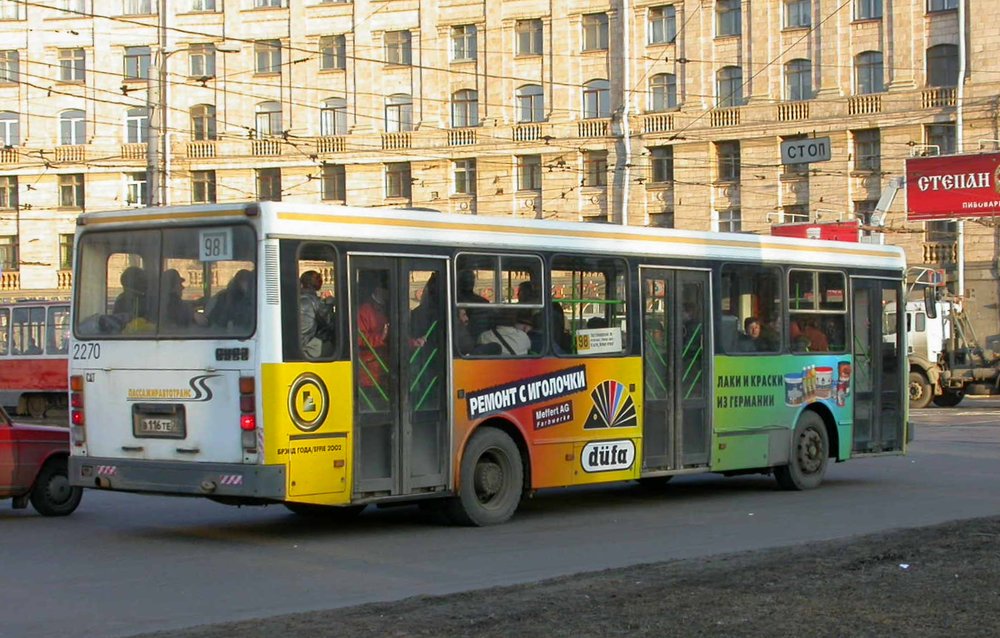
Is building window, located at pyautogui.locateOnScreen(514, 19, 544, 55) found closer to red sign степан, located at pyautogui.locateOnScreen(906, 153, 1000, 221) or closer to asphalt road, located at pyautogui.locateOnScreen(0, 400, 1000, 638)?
red sign степан, located at pyautogui.locateOnScreen(906, 153, 1000, 221)

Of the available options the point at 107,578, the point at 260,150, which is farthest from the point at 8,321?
the point at 107,578

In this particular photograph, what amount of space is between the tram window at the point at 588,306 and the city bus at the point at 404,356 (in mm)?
23

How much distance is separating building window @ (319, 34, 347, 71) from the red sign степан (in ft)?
97.5

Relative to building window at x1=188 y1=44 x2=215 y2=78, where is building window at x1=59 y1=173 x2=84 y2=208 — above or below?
below

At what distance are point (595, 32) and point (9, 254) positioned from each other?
1062 inches

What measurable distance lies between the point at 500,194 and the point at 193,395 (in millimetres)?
50997

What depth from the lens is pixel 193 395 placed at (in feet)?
39.9

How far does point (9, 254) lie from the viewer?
222 feet

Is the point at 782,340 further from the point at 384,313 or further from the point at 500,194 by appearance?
the point at 500,194

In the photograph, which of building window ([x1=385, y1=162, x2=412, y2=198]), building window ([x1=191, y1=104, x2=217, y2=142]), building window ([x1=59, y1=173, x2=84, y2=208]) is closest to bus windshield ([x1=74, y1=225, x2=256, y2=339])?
building window ([x1=385, y1=162, x2=412, y2=198])

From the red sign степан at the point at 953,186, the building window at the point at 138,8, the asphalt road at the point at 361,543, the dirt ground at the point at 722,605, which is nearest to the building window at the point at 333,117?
the building window at the point at 138,8

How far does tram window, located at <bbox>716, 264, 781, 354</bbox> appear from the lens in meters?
16.5

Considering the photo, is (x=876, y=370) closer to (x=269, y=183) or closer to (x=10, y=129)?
(x=269, y=183)

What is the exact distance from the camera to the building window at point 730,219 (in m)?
59.8
